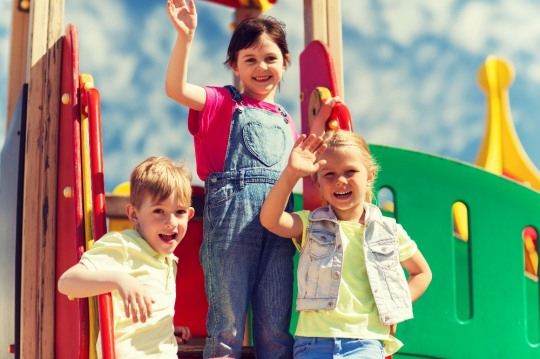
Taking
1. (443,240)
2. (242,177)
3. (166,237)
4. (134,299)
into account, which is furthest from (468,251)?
(134,299)

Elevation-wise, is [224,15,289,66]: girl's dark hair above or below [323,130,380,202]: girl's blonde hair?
above

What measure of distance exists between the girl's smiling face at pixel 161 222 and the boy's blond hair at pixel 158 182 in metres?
0.02

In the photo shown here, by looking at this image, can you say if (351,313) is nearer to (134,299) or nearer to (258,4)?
(134,299)

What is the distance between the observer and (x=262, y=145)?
124 inches

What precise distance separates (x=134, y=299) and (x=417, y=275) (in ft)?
3.89

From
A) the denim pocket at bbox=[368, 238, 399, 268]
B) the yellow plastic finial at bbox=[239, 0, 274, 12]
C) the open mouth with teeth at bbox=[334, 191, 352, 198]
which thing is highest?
the yellow plastic finial at bbox=[239, 0, 274, 12]

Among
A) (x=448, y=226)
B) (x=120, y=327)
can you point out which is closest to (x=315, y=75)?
(x=448, y=226)

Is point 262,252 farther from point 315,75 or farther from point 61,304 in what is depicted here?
point 315,75

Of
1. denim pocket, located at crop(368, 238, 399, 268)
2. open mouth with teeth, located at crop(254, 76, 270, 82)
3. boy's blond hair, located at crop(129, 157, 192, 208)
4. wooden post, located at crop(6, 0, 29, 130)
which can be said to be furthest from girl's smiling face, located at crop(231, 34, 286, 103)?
wooden post, located at crop(6, 0, 29, 130)

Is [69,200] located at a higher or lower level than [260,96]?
lower

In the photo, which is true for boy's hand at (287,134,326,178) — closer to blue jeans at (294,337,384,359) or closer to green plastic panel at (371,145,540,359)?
blue jeans at (294,337,384,359)

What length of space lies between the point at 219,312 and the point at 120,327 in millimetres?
443

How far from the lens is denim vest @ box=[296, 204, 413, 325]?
2801mm

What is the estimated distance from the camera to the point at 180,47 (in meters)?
2.94
